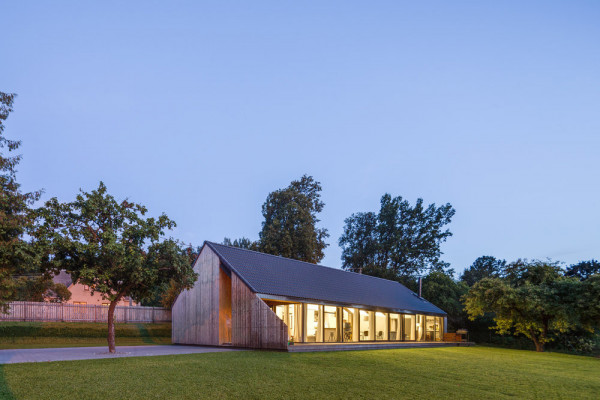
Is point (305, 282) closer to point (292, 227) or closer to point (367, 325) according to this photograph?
point (367, 325)

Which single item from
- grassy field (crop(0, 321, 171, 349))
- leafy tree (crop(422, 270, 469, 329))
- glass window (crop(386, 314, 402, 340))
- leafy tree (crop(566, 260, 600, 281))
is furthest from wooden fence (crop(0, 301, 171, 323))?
leafy tree (crop(566, 260, 600, 281))

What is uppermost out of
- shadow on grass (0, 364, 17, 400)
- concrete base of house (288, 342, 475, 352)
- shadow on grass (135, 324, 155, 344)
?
shadow on grass (0, 364, 17, 400)

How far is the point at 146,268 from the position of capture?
1338 cm

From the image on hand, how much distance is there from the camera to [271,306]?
20.1m

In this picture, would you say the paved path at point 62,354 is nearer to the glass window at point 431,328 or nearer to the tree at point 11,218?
the tree at point 11,218

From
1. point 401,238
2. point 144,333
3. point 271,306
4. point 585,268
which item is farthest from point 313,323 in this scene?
point 585,268

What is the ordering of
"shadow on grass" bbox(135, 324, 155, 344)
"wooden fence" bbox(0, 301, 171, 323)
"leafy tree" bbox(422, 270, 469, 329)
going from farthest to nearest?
"leafy tree" bbox(422, 270, 469, 329), "shadow on grass" bbox(135, 324, 155, 344), "wooden fence" bbox(0, 301, 171, 323)

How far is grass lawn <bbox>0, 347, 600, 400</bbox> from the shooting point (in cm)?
705

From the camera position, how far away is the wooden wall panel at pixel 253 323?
1534 centimetres

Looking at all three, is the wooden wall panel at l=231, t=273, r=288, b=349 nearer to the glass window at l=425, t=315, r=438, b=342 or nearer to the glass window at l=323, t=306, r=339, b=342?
the glass window at l=323, t=306, r=339, b=342

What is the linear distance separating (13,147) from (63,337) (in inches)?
336

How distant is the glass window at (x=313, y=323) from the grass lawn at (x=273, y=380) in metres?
7.87

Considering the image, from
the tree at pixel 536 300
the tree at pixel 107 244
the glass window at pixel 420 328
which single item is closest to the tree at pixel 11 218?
the tree at pixel 107 244

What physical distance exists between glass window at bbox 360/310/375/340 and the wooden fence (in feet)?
36.6
